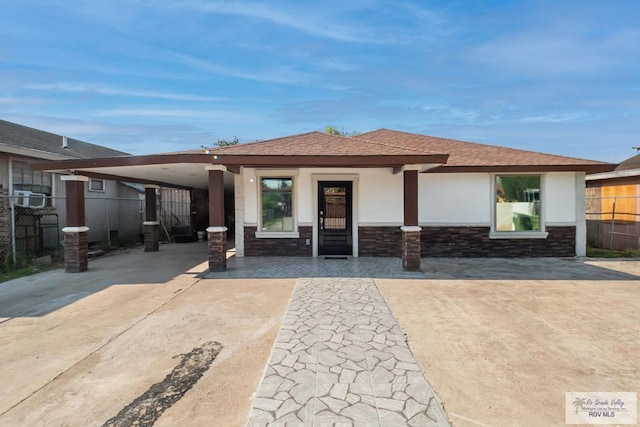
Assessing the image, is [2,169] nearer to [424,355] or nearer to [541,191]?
[424,355]

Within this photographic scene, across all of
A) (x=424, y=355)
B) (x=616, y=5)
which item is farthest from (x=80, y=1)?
(x=616, y=5)

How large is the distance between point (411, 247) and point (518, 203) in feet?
14.7

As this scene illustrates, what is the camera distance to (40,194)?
1039 cm

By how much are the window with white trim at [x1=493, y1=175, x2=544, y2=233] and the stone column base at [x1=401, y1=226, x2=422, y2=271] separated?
359 centimetres

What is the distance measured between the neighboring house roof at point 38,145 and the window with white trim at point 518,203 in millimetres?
14054

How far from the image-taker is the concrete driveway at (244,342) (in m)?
2.68

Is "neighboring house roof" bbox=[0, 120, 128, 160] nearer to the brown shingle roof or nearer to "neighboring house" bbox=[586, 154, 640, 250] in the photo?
the brown shingle roof

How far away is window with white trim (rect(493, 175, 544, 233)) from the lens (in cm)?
962

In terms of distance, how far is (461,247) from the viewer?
9.65 m

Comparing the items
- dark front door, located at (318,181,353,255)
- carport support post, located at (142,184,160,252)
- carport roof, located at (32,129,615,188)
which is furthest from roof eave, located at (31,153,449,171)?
carport support post, located at (142,184,160,252)

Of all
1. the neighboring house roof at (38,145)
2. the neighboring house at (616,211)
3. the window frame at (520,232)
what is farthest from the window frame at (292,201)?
the neighboring house at (616,211)

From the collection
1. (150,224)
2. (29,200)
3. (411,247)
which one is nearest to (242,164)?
(411,247)

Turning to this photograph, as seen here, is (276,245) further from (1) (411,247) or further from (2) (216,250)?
(1) (411,247)

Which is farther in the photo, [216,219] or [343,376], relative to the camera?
[216,219]
